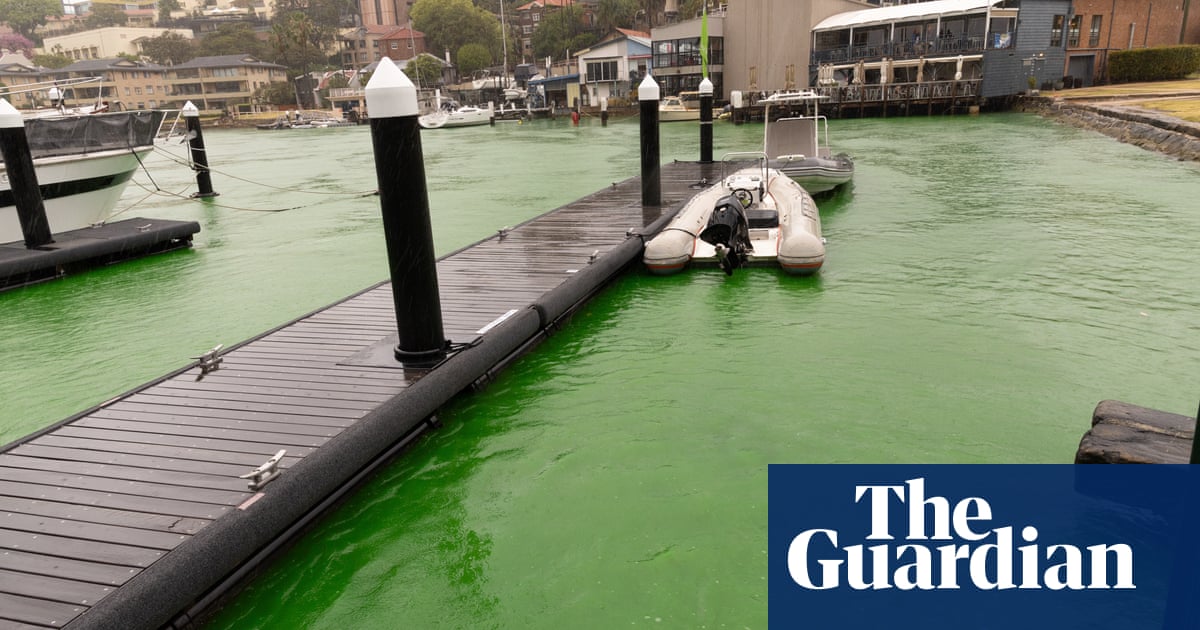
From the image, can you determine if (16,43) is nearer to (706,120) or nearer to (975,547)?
(706,120)

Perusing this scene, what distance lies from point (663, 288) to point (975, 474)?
5100 millimetres

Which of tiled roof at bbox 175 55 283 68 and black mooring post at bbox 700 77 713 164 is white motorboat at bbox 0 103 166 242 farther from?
tiled roof at bbox 175 55 283 68

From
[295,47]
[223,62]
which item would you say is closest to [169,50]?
[223,62]

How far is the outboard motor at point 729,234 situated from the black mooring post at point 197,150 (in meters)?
14.9

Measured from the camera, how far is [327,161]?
107 feet

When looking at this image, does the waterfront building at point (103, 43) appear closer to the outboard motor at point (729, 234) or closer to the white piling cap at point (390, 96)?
the outboard motor at point (729, 234)

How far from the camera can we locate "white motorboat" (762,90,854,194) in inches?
581

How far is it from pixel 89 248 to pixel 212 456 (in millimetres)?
9359

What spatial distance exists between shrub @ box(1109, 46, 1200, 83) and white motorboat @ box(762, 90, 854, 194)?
34.7 m

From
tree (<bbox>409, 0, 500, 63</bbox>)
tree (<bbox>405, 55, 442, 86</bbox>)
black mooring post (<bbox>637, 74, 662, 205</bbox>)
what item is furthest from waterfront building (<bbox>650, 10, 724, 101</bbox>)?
tree (<bbox>409, 0, 500, 63</bbox>)

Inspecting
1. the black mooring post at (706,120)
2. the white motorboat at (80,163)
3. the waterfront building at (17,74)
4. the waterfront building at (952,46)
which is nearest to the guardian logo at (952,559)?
the black mooring post at (706,120)

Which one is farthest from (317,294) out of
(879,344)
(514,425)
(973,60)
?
(973,60)

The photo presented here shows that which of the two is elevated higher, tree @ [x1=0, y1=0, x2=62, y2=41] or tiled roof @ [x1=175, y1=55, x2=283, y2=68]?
tree @ [x1=0, y1=0, x2=62, y2=41]

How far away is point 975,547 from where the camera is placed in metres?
4.16
